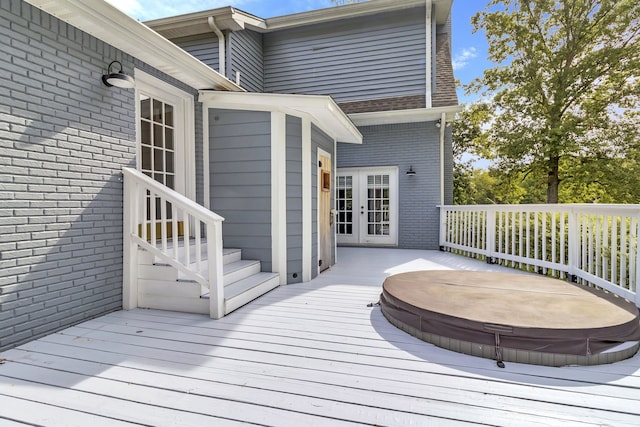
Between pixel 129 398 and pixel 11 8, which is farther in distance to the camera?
pixel 11 8

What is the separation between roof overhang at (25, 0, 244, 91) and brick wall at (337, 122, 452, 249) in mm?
4534

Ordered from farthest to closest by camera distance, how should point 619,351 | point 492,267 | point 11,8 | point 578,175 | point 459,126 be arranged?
point 459,126 → point 578,175 → point 492,267 → point 11,8 → point 619,351

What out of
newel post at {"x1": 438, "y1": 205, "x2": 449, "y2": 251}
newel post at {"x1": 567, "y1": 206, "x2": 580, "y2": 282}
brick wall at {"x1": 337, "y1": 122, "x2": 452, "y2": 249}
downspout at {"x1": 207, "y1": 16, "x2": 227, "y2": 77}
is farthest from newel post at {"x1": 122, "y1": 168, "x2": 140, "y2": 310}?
newel post at {"x1": 438, "y1": 205, "x2": 449, "y2": 251}

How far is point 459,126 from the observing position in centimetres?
1193

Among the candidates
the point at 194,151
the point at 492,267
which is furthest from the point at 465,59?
the point at 194,151

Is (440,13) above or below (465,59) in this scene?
below

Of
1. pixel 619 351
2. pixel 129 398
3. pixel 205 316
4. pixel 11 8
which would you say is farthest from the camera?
pixel 205 316

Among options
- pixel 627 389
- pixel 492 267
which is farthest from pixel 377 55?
pixel 627 389

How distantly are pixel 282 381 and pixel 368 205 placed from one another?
6.20m

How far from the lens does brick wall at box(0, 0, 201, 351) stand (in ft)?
7.36

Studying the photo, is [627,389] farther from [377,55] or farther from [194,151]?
[377,55]

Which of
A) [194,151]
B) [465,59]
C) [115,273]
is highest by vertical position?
[465,59]

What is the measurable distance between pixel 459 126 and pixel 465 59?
2680 millimetres

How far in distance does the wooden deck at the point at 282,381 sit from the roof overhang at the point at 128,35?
2.42 metres
